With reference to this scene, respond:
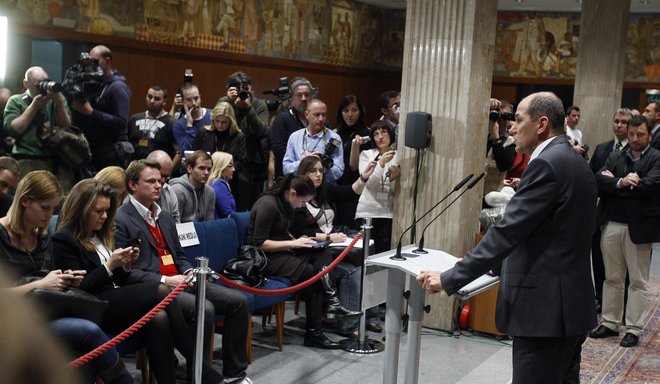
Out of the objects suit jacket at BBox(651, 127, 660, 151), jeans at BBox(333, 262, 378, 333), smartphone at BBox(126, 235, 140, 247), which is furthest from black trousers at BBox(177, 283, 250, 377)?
suit jacket at BBox(651, 127, 660, 151)

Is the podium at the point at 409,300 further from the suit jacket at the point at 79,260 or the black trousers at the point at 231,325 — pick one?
the suit jacket at the point at 79,260

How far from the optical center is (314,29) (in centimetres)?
1539

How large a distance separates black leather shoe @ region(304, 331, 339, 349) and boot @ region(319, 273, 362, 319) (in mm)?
194

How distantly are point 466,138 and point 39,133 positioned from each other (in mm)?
3328

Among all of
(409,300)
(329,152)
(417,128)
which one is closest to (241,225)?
(329,152)

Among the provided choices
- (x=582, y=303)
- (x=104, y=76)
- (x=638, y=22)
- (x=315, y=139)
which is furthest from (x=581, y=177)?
(x=638, y=22)

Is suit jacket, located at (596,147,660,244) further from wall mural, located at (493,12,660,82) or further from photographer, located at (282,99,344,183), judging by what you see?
wall mural, located at (493,12,660,82)

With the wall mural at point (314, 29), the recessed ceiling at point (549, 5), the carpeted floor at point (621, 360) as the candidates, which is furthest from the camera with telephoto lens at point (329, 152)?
the recessed ceiling at point (549, 5)

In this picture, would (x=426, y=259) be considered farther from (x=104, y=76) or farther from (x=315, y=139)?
(x=104, y=76)

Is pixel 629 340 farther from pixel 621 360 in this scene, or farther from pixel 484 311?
pixel 484 311

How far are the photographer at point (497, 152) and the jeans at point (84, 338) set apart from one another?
434 centimetres

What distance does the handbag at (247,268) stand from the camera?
575 centimetres

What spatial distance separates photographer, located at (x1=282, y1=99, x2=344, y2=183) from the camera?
7199mm

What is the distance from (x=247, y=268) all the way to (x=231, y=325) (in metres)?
0.58
